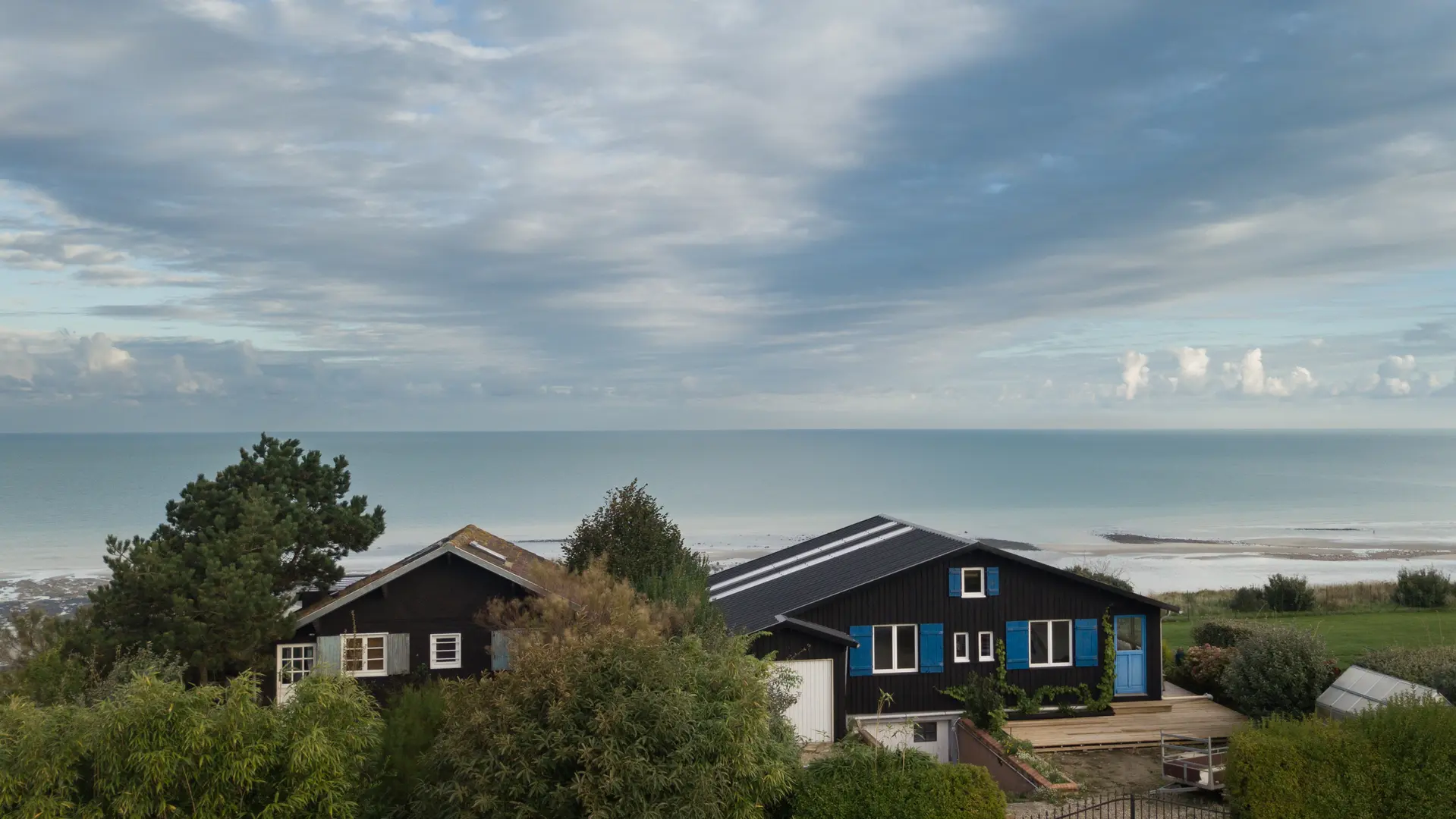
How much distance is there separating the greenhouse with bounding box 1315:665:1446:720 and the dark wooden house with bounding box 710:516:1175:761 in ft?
13.8

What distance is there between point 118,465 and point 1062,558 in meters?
151

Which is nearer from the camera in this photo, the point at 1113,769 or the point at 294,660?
the point at 1113,769

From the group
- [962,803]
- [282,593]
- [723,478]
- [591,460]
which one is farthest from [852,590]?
[591,460]

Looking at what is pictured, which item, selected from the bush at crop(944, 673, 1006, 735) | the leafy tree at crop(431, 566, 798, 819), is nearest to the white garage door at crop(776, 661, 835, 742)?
the bush at crop(944, 673, 1006, 735)

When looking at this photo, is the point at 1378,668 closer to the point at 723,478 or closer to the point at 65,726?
the point at 65,726

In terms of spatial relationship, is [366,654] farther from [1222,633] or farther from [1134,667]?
[1222,633]

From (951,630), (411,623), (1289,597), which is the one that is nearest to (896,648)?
(951,630)

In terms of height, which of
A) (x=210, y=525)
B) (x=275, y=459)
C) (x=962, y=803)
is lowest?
(x=962, y=803)

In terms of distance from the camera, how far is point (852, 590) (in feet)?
78.9

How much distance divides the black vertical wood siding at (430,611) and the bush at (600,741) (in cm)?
1029

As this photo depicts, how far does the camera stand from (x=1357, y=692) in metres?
20.4

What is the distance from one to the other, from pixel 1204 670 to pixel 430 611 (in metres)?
20.2

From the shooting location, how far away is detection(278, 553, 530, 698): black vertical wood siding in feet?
74.0

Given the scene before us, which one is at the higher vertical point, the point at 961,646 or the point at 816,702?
the point at 961,646
